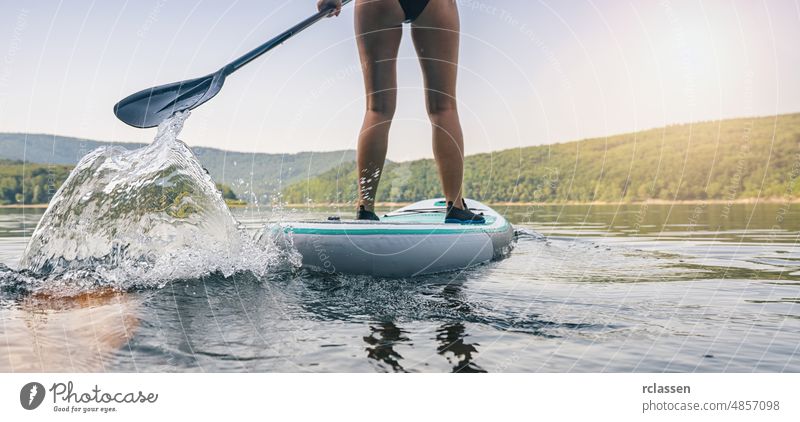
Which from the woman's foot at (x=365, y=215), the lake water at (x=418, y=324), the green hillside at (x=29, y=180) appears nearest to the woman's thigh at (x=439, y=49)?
the woman's foot at (x=365, y=215)

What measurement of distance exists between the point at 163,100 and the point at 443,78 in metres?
1.94

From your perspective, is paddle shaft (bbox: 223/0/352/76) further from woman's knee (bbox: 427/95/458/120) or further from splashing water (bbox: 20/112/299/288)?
woman's knee (bbox: 427/95/458/120)

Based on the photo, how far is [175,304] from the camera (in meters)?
2.67

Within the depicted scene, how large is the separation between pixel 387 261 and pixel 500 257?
1.63m

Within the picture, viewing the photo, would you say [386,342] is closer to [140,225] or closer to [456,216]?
[140,225]

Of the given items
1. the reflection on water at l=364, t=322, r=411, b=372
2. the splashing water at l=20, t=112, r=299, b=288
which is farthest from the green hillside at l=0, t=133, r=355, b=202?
the reflection on water at l=364, t=322, r=411, b=372

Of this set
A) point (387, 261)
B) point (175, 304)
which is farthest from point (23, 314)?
point (387, 261)

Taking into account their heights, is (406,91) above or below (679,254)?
above

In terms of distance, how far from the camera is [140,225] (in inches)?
130

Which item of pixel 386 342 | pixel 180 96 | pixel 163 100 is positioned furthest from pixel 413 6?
pixel 386 342

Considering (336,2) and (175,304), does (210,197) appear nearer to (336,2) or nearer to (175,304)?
(175,304)

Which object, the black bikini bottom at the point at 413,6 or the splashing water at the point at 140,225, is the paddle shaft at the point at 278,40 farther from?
the splashing water at the point at 140,225

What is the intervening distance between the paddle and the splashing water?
310 millimetres

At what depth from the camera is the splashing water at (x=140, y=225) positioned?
3221 mm
